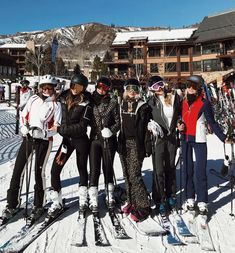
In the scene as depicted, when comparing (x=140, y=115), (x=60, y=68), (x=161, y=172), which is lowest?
(x=161, y=172)

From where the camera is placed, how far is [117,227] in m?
4.22

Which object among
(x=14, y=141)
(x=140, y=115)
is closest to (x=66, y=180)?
(x=140, y=115)

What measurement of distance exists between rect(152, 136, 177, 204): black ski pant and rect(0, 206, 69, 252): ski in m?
1.58

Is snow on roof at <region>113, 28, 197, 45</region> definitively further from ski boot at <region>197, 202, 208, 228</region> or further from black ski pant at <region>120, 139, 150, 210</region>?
ski boot at <region>197, 202, 208, 228</region>

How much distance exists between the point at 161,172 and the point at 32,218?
6.51ft

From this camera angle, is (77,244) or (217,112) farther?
(217,112)

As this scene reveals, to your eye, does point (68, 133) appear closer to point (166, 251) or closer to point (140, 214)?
point (140, 214)

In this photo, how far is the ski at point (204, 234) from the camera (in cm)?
370

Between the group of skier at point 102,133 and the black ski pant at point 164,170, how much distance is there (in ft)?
0.24

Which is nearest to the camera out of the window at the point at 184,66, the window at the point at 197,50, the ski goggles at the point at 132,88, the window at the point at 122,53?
the ski goggles at the point at 132,88

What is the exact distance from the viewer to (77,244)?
3.82 metres

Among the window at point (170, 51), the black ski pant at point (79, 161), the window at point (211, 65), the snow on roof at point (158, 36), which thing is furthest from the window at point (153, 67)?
the black ski pant at point (79, 161)

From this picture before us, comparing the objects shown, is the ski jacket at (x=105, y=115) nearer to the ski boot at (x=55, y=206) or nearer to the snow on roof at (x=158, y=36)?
the ski boot at (x=55, y=206)

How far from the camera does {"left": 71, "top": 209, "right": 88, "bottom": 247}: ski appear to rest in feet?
12.6
